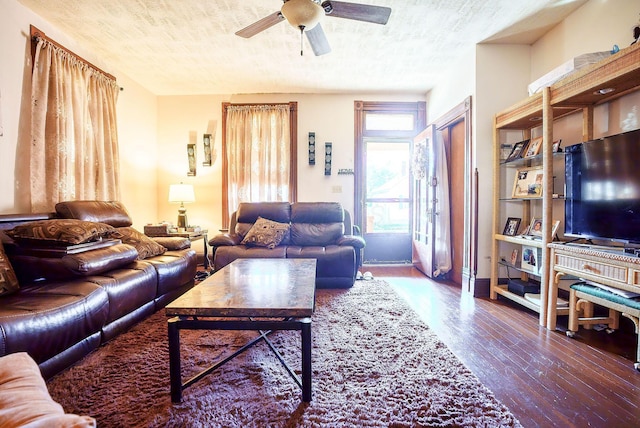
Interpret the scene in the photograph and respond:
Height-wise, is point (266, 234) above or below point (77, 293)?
above

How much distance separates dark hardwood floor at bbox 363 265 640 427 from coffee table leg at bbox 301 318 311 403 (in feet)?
3.12

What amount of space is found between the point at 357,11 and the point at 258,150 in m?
2.87

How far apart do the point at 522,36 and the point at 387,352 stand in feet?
10.8

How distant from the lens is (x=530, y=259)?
2.69 meters

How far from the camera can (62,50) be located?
292cm

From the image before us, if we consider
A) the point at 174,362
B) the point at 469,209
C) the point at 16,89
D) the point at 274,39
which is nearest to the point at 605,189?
the point at 469,209

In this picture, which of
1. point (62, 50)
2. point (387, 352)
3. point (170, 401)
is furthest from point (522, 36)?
point (62, 50)

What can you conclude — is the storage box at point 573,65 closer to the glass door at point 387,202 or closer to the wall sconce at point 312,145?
the glass door at point 387,202

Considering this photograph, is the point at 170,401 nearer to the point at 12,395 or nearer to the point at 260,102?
the point at 12,395

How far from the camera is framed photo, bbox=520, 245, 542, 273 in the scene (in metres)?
2.56

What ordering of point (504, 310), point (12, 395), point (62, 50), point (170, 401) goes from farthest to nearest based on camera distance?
point (62, 50) → point (504, 310) → point (170, 401) → point (12, 395)

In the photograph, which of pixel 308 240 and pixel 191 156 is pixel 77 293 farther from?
pixel 191 156

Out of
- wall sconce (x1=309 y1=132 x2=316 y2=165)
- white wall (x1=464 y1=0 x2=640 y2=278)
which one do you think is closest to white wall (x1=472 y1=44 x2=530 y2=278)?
white wall (x1=464 y1=0 x2=640 y2=278)

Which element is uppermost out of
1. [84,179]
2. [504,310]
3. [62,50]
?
[62,50]
